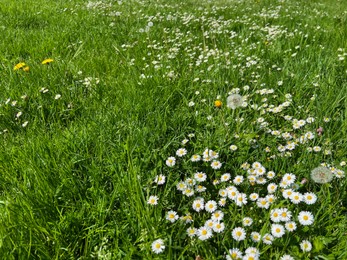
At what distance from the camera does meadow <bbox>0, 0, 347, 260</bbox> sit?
→ 171 centimetres

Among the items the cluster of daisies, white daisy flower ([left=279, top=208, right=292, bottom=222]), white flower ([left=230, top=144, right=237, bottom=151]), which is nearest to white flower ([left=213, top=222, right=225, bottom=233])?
the cluster of daisies

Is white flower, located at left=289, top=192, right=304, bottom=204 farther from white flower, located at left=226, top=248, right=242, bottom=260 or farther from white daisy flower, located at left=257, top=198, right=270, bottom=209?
white flower, located at left=226, top=248, right=242, bottom=260

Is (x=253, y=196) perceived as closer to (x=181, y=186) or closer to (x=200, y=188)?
(x=200, y=188)

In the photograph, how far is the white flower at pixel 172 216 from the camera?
1772 mm

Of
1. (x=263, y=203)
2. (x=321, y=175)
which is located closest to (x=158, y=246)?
(x=263, y=203)

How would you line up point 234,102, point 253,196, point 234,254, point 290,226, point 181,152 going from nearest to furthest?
point 234,254
point 290,226
point 253,196
point 181,152
point 234,102

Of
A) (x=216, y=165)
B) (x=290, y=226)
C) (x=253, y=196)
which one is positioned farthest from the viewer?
(x=216, y=165)

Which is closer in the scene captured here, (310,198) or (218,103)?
(310,198)

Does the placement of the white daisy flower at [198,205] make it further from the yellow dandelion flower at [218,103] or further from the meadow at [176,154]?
the yellow dandelion flower at [218,103]

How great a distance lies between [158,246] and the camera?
162 centimetres

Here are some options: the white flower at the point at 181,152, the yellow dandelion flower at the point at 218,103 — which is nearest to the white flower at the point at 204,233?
Answer: the white flower at the point at 181,152

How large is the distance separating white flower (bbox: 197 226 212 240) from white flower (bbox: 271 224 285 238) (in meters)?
0.32

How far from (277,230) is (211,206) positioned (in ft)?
1.23

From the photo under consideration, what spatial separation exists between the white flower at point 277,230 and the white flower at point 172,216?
500 mm
